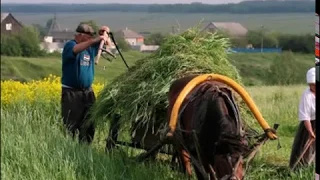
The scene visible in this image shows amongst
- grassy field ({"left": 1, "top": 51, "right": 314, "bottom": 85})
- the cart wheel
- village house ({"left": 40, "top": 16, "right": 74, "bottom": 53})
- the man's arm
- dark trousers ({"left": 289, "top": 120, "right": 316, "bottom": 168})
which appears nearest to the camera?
the man's arm

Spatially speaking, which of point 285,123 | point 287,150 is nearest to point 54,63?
point 285,123

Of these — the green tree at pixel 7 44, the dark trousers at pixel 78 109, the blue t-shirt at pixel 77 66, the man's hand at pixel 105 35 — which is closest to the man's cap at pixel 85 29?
the blue t-shirt at pixel 77 66

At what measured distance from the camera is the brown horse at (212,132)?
16.4 feet

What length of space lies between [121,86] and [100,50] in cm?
52

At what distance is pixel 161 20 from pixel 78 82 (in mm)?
4274

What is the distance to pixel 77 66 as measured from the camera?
8156 millimetres

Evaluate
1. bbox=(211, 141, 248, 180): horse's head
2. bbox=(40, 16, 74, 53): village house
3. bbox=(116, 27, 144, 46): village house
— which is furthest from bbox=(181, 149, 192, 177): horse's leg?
bbox=(40, 16, 74, 53): village house

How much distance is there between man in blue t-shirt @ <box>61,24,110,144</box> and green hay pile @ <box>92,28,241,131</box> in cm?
42

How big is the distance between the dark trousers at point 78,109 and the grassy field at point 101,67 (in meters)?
0.45

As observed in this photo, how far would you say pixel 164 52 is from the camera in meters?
7.50

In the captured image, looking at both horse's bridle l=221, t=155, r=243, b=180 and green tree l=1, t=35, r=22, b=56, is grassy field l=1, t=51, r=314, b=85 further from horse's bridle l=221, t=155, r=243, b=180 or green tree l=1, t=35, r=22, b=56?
horse's bridle l=221, t=155, r=243, b=180

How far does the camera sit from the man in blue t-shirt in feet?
26.6

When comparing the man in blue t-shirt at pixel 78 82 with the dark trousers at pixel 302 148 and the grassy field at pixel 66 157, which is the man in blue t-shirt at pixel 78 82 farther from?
the dark trousers at pixel 302 148

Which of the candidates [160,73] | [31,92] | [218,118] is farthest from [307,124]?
[31,92]
